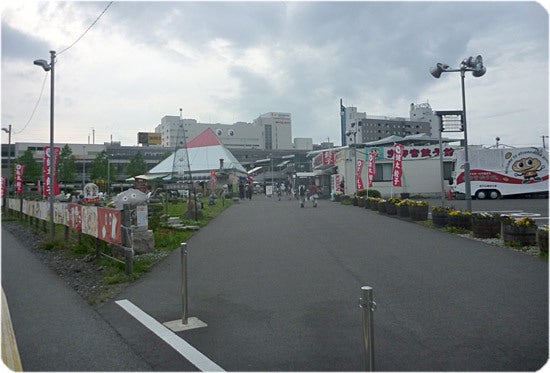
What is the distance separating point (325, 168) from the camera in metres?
43.8

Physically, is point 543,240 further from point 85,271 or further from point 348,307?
point 85,271

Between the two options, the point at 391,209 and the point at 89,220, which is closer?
the point at 89,220

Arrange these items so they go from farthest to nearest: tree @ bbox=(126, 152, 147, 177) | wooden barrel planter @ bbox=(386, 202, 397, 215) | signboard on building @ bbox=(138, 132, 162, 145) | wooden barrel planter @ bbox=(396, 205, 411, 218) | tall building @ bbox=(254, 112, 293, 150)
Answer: tall building @ bbox=(254, 112, 293, 150)
signboard on building @ bbox=(138, 132, 162, 145)
tree @ bbox=(126, 152, 147, 177)
wooden barrel planter @ bbox=(386, 202, 397, 215)
wooden barrel planter @ bbox=(396, 205, 411, 218)

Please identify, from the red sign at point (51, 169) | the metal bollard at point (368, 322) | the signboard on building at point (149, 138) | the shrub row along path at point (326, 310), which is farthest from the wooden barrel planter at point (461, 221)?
the signboard on building at point (149, 138)

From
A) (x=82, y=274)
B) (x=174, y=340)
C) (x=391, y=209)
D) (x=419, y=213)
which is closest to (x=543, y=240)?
(x=174, y=340)

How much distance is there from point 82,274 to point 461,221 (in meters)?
10.4

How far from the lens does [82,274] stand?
8.97 m

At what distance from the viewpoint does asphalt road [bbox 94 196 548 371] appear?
4102 mm

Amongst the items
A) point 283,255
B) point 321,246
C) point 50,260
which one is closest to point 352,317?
point 283,255

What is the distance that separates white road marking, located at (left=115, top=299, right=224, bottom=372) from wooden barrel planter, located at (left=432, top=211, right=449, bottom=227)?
35.2 feet

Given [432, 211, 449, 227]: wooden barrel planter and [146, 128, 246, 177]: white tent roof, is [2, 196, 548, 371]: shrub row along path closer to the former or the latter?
[432, 211, 449, 227]: wooden barrel planter

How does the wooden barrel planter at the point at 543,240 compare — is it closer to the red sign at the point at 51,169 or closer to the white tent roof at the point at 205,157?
the red sign at the point at 51,169

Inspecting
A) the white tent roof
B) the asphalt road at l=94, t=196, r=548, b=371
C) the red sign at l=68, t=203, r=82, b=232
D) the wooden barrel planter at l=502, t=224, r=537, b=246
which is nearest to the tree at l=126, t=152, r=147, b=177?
the white tent roof

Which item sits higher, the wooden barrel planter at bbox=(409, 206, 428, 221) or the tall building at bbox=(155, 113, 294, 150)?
the tall building at bbox=(155, 113, 294, 150)
